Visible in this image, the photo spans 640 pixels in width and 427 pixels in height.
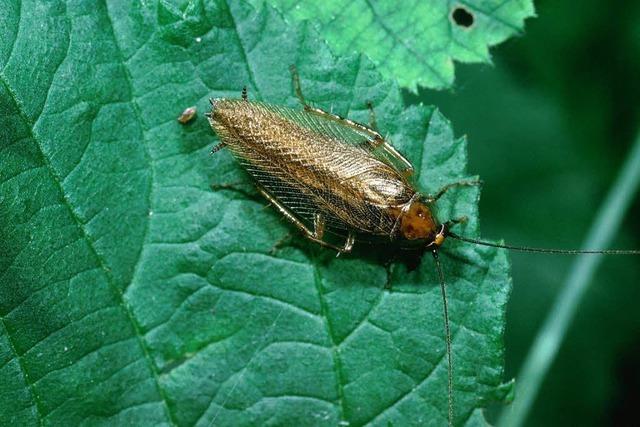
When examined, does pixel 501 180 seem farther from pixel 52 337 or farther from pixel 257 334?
pixel 52 337

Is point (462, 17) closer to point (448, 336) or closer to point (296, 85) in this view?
point (296, 85)

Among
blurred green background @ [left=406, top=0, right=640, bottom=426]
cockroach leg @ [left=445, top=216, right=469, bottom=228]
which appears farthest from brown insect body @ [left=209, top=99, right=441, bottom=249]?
blurred green background @ [left=406, top=0, right=640, bottom=426]

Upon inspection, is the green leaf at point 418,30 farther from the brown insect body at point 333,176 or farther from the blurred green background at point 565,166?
the blurred green background at point 565,166

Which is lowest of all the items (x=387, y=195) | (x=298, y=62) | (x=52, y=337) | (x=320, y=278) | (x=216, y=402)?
(x=216, y=402)

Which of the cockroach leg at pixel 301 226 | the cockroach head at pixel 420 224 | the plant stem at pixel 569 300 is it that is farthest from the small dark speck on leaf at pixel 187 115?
the plant stem at pixel 569 300

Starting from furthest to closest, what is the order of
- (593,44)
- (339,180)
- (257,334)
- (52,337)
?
(593,44)
(339,180)
(257,334)
(52,337)

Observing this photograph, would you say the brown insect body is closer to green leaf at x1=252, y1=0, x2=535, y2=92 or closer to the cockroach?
the cockroach

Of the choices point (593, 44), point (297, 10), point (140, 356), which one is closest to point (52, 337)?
point (140, 356)
